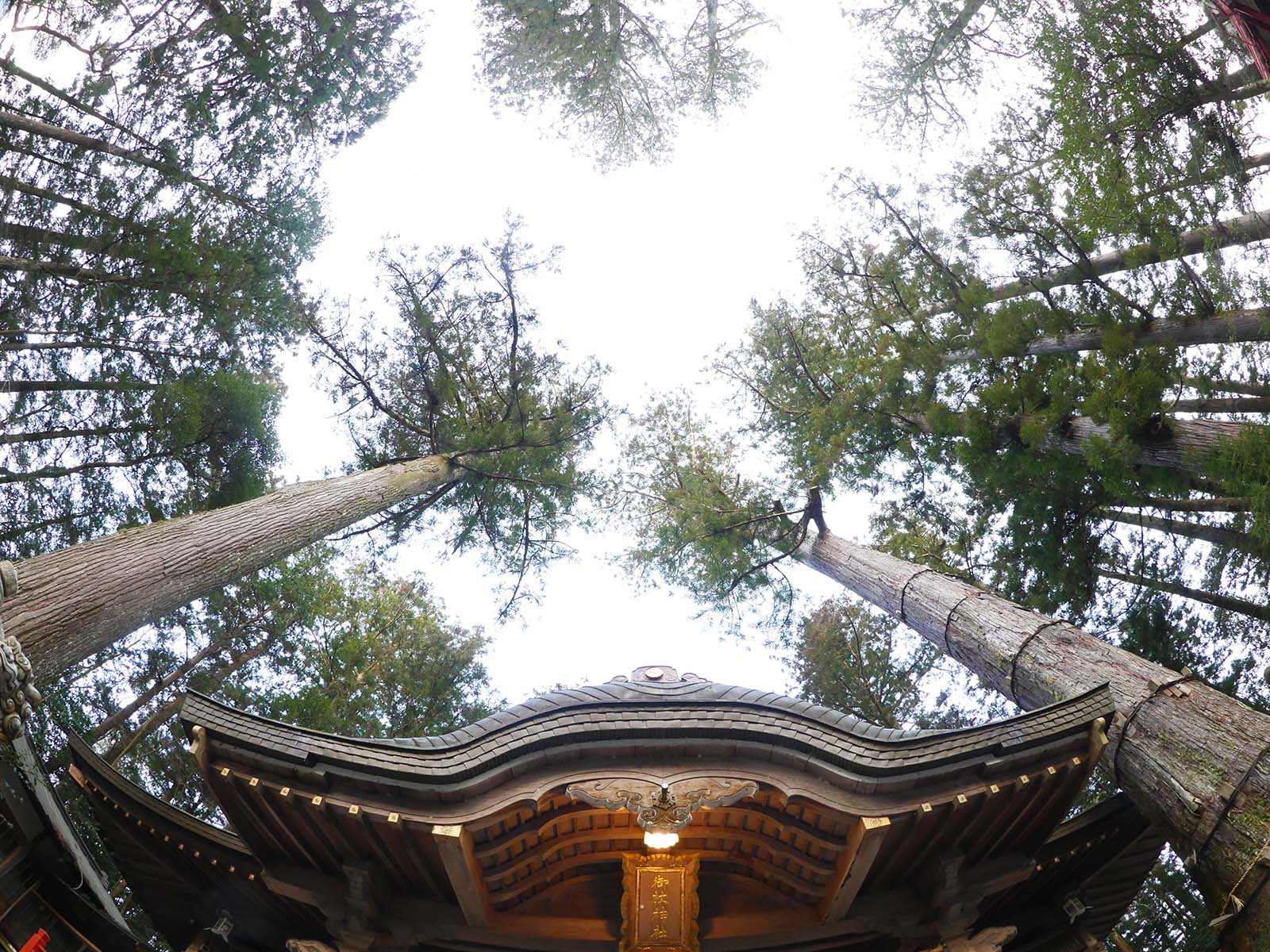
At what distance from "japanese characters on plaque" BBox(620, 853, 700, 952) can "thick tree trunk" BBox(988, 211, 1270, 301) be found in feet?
20.1

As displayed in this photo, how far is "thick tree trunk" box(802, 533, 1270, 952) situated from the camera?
4.75 metres

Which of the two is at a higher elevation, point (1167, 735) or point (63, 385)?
point (63, 385)

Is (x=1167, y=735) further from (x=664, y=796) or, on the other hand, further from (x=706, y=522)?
(x=706, y=522)

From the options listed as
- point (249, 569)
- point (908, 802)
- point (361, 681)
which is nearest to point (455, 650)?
point (361, 681)

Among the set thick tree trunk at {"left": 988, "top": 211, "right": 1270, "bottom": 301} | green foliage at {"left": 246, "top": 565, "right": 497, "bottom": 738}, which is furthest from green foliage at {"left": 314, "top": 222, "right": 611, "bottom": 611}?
thick tree trunk at {"left": 988, "top": 211, "right": 1270, "bottom": 301}

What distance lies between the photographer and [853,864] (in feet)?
17.6

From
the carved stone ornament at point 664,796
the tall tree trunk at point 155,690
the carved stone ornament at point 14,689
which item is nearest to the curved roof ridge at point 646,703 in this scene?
the carved stone ornament at point 664,796

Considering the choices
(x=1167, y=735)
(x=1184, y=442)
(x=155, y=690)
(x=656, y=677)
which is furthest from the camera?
(x=155, y=690)

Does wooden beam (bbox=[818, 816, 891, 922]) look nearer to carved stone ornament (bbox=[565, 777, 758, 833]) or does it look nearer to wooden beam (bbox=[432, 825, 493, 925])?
carved stone ornament (bbox=[565, 777, 758, 833])

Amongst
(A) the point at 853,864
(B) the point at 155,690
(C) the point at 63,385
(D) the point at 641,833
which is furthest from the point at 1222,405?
(B) the point at 155,690

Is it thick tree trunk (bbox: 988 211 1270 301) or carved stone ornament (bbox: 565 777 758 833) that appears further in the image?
thick tree trunk (bbox: 988 211 1270 301)

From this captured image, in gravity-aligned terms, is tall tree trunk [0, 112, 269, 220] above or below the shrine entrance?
above

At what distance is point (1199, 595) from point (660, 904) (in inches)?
306

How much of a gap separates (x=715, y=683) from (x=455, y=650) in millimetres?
8272
